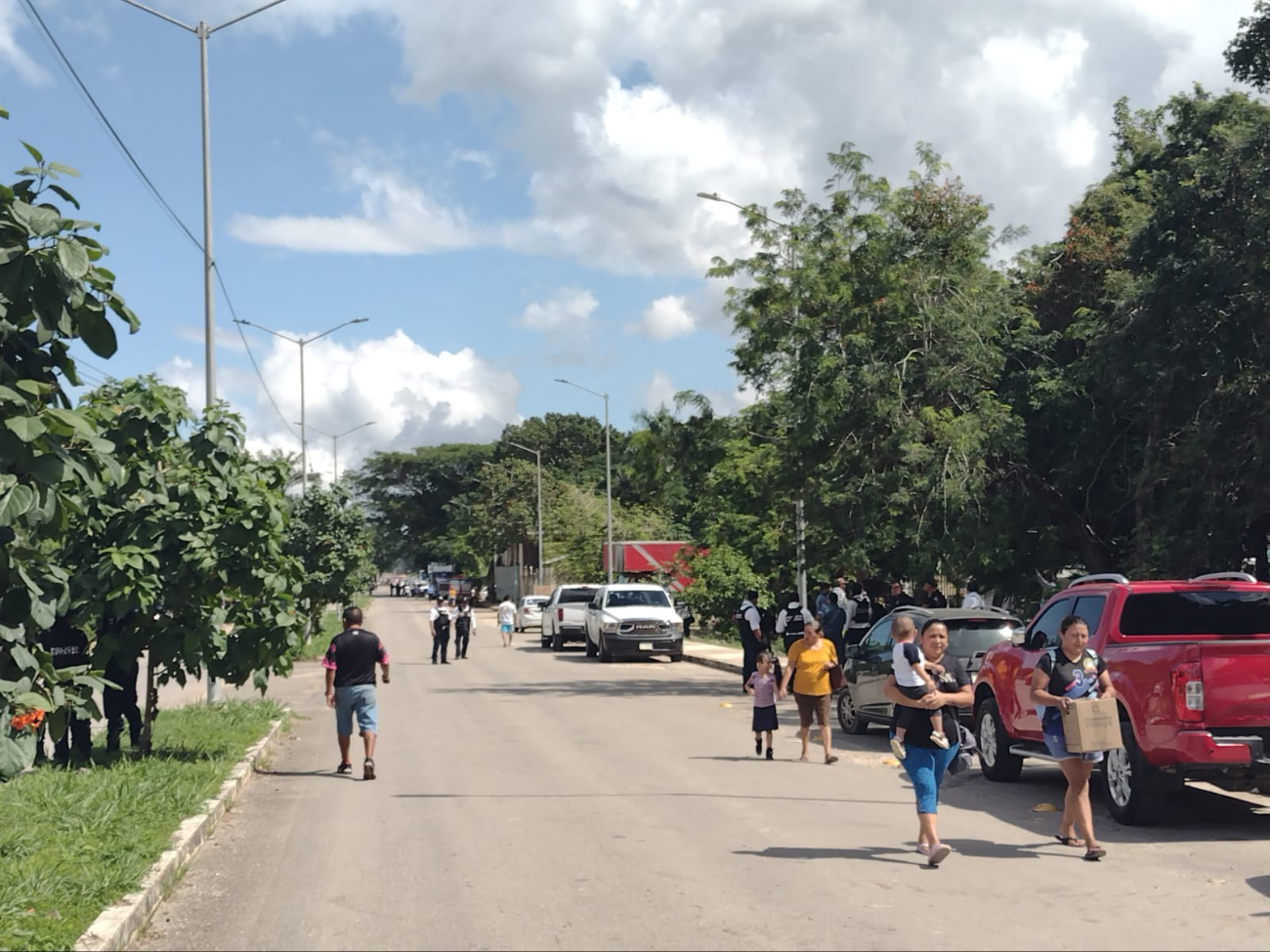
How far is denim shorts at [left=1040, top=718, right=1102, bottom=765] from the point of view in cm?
931

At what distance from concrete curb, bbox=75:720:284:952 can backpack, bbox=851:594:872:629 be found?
37.7ft

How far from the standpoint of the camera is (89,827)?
970 cm

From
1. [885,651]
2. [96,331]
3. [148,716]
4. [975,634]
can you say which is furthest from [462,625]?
[96,331]

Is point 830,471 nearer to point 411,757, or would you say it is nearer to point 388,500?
point 411,757

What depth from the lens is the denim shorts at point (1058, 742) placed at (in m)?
9.31

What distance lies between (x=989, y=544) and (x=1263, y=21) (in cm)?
899

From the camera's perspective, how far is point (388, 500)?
12069cm

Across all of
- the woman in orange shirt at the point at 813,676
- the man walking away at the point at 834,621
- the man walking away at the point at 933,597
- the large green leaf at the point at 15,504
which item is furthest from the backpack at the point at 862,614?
the large green leaf at the point at 15,504

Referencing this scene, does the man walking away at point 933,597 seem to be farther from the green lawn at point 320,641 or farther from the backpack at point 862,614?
the green lawn at point 320,641

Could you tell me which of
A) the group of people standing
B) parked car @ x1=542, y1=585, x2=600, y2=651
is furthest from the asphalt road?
parked car @ x1=542, y1=585, x2=600, y2=651

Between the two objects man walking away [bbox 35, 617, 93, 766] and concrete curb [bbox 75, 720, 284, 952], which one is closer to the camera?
concrete curb [bbox 75, 720, 284, 952]

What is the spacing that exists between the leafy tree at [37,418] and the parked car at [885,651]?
433 inches

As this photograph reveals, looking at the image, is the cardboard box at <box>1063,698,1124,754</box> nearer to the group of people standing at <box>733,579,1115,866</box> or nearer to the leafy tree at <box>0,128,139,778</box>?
the group of people standing at <box>733,579,1115,866</box>

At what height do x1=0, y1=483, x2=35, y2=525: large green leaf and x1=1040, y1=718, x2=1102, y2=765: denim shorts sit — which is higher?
x1=0, y1=483, x2=35, y2=525: large green leaf
